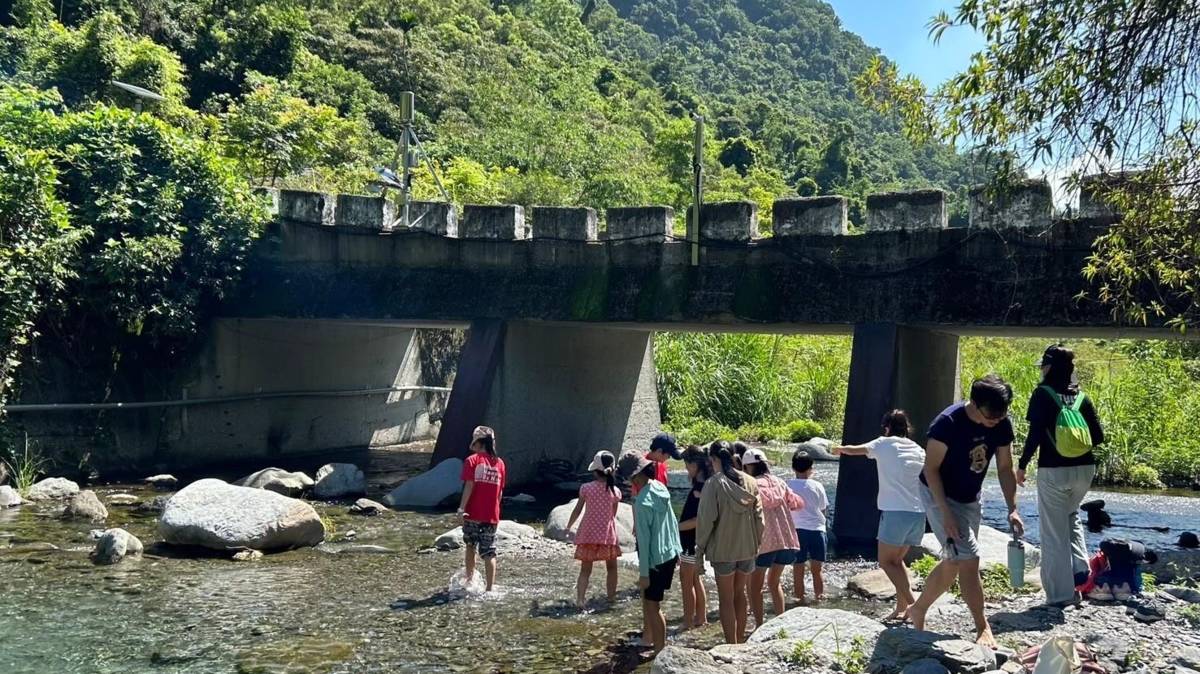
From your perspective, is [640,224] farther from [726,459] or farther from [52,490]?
[52,490]

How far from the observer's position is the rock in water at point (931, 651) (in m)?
6.84

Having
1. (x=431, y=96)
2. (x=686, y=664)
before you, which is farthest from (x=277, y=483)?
(x=431, y=96)

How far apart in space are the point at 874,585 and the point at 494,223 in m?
8.87

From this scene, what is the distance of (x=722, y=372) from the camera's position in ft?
92.5

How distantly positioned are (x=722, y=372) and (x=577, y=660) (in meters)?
20.2

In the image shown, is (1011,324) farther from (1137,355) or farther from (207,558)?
(1137,355)

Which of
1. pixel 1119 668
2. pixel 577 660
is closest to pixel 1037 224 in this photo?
pixel 1119 668

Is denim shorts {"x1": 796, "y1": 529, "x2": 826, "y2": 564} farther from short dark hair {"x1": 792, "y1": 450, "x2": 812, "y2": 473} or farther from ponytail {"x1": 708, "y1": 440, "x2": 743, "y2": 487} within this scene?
ponytail {"x1": 708, "y1": 440, "x2": 743, "y2": 487}

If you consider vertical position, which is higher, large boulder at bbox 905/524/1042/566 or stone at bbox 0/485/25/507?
large boulder at bbox 905/524/1042/566

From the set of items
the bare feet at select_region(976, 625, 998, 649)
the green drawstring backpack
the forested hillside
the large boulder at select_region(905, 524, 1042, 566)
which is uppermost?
the forested hillside

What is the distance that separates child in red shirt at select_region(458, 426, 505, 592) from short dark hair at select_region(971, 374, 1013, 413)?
15.8 feet

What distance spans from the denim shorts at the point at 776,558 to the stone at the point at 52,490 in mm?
10978

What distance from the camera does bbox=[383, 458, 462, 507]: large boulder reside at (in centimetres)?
1584

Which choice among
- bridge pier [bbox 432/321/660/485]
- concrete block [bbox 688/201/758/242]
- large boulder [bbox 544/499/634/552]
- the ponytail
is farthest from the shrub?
the ponytail
